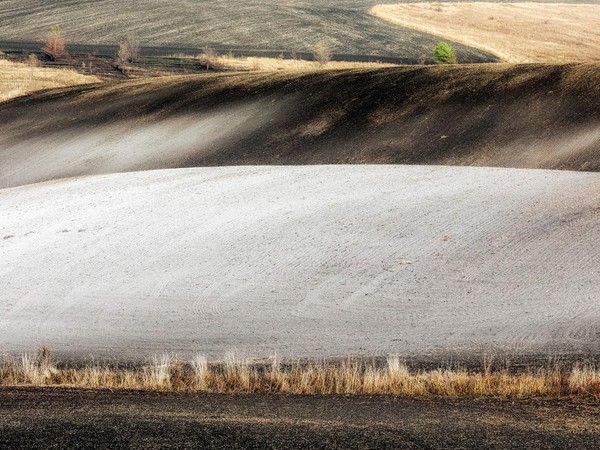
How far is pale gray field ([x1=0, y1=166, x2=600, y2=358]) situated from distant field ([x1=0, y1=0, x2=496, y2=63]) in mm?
48214

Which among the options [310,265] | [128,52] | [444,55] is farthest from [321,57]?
[310,265]

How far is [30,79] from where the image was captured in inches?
2172

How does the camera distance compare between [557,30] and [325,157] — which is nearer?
[325,157]

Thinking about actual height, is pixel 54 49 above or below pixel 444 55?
above

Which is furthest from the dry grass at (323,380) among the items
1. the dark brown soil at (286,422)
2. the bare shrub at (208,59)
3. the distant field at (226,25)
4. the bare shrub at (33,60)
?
the distant field at (226,25)

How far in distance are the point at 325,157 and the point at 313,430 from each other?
22753 millimetres

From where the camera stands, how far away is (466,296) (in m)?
17.2

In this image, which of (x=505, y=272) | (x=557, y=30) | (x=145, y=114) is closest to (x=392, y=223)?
(x=505, y=272)

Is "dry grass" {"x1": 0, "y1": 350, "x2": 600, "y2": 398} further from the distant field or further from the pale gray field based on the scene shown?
the distant field

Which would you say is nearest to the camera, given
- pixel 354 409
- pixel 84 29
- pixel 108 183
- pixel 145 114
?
pixel 354 409

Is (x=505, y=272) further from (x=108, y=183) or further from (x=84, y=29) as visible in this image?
(x=84, y=29)

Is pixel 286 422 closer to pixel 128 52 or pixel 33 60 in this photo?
pixel 128 52

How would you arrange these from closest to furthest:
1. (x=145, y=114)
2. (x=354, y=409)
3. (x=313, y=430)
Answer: (x=313, y=430) → (x=354, y=409) → (x=145, y=114)

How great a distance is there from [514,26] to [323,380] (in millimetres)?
89735
